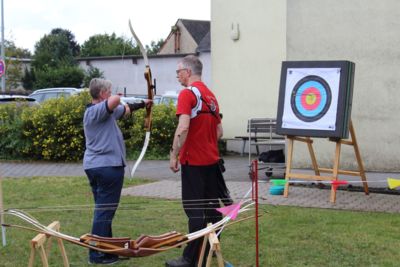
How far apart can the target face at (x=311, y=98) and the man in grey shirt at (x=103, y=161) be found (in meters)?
4.04

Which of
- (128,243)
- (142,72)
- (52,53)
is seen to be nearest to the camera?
(128,243)

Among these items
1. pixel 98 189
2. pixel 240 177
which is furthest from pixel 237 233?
pixel 240 177

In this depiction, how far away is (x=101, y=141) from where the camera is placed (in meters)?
6.34

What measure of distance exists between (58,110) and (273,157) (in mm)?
6070

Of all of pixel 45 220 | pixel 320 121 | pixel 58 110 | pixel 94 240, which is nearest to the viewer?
pixel 94 240

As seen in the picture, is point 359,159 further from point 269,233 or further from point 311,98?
point 269,233

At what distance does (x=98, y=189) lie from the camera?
6.43 meters

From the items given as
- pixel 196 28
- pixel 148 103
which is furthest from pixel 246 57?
pixel 196 28

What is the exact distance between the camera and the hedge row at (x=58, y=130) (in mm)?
15742

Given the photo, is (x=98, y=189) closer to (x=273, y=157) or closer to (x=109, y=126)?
(x=109, y=126)

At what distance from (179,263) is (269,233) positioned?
166 cm

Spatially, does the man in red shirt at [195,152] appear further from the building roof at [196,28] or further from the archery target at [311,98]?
the building roof at [196,28]

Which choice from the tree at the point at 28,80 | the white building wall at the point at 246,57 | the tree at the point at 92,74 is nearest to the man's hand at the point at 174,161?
the white building wall at the point at 246,57

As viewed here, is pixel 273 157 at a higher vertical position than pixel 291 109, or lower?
lower
